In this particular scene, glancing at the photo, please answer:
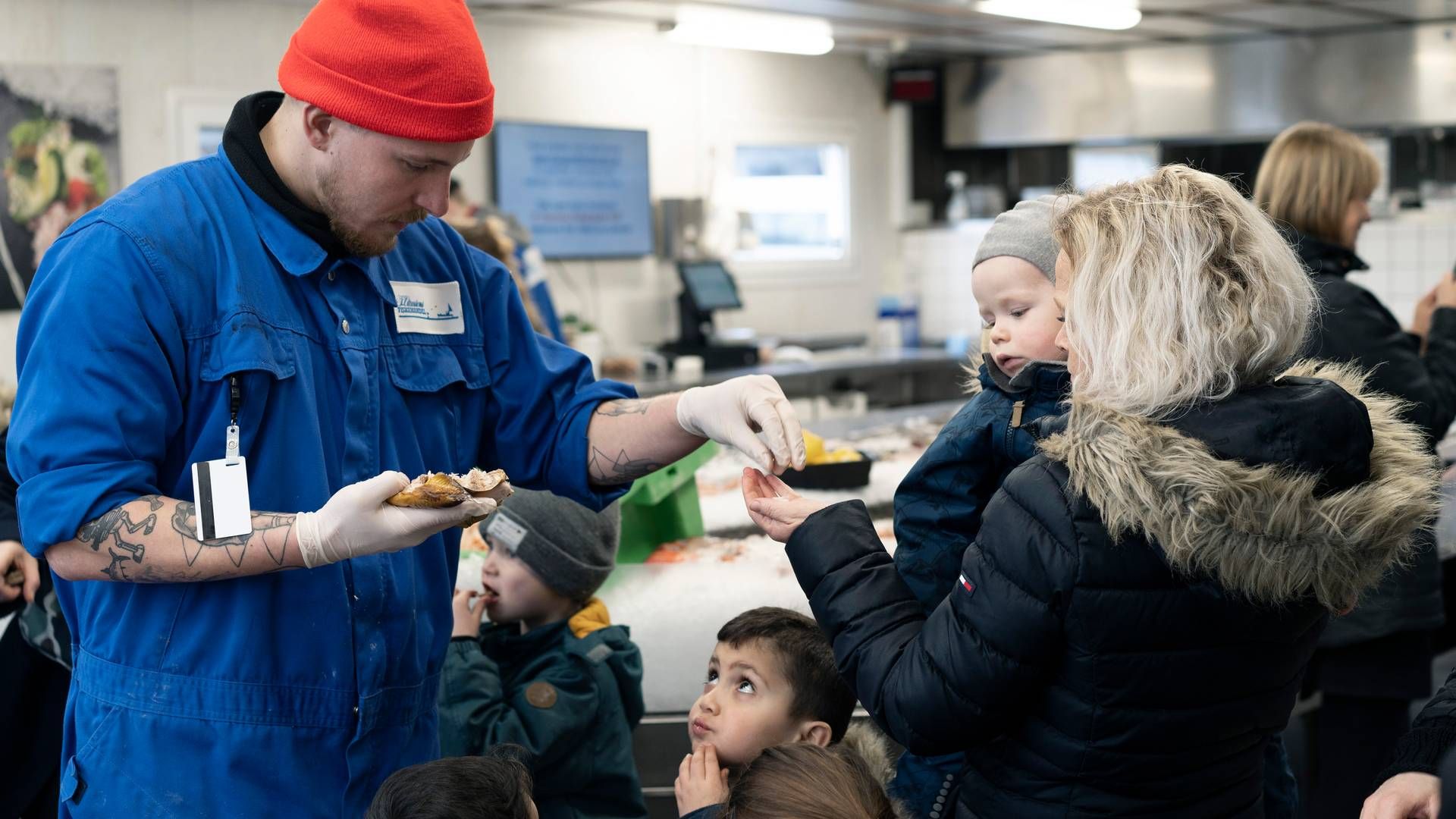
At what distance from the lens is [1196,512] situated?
1.32 m

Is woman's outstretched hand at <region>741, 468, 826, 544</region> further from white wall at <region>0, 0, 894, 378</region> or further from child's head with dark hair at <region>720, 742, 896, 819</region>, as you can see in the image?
white wall at <region>0, 0, 894, 378</region>

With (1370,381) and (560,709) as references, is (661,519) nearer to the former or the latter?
(560,709)

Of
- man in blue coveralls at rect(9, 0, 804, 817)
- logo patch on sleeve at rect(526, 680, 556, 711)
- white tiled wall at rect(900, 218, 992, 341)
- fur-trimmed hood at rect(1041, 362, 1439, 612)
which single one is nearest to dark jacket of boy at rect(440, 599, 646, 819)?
logo patch on sleeve at rect(526, 680, 556, 711)

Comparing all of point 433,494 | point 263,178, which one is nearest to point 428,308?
point 263,178

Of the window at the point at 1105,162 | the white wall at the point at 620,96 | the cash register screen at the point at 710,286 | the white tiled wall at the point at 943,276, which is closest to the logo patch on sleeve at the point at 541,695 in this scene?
the white wall at the point at 620,96

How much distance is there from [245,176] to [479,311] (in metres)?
0.38

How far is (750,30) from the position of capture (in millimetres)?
6648

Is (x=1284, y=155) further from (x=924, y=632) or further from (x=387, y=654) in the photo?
(x=387, y=654)

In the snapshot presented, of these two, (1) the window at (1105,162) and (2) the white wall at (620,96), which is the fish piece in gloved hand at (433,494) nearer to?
(2) the white wall at (620,96)

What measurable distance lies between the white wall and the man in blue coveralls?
4.12m

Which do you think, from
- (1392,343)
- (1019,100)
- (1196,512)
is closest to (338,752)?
(1196,512)

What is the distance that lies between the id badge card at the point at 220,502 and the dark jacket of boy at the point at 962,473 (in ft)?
2.60

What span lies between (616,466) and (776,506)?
1.05 ft

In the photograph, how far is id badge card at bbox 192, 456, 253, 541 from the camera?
1.48 metres
